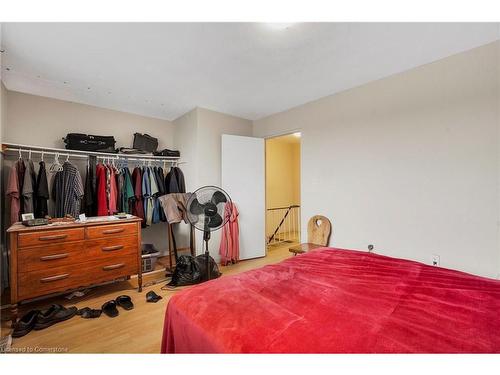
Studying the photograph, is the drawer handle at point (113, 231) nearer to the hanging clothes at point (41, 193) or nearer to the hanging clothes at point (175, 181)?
the hanging clothes at point (41, 193)

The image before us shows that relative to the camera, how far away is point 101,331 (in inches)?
66.8

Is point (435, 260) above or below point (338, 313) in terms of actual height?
below

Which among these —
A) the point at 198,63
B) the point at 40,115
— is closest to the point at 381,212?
the point at 198,63

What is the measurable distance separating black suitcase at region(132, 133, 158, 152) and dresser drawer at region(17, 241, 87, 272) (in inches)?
64.3

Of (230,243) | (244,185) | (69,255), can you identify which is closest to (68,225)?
(69,255)

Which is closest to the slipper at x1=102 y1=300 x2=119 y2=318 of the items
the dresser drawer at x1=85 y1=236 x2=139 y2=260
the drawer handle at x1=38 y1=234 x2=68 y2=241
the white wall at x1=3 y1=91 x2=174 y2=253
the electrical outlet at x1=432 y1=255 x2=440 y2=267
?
the dresser drawer at x1=85 y1=236 x2=139 y2=260

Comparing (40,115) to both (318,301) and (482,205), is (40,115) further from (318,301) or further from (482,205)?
(482,205)

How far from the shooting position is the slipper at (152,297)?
2202 millimetres

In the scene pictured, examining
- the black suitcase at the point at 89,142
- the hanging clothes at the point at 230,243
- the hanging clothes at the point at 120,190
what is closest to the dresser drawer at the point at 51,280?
the hanging clothes at the point at 120,190

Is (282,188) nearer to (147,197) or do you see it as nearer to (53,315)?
(147,197)

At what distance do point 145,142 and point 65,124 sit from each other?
943 millimetres

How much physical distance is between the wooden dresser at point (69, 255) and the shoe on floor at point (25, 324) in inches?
2.7

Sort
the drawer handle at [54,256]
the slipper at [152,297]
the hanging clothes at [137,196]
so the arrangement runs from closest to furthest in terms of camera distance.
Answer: the drawer handle at [54,256]
the slipper at [152,297]
the hanging clothes at [137,196]

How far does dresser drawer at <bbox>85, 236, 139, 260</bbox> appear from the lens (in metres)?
2.10
